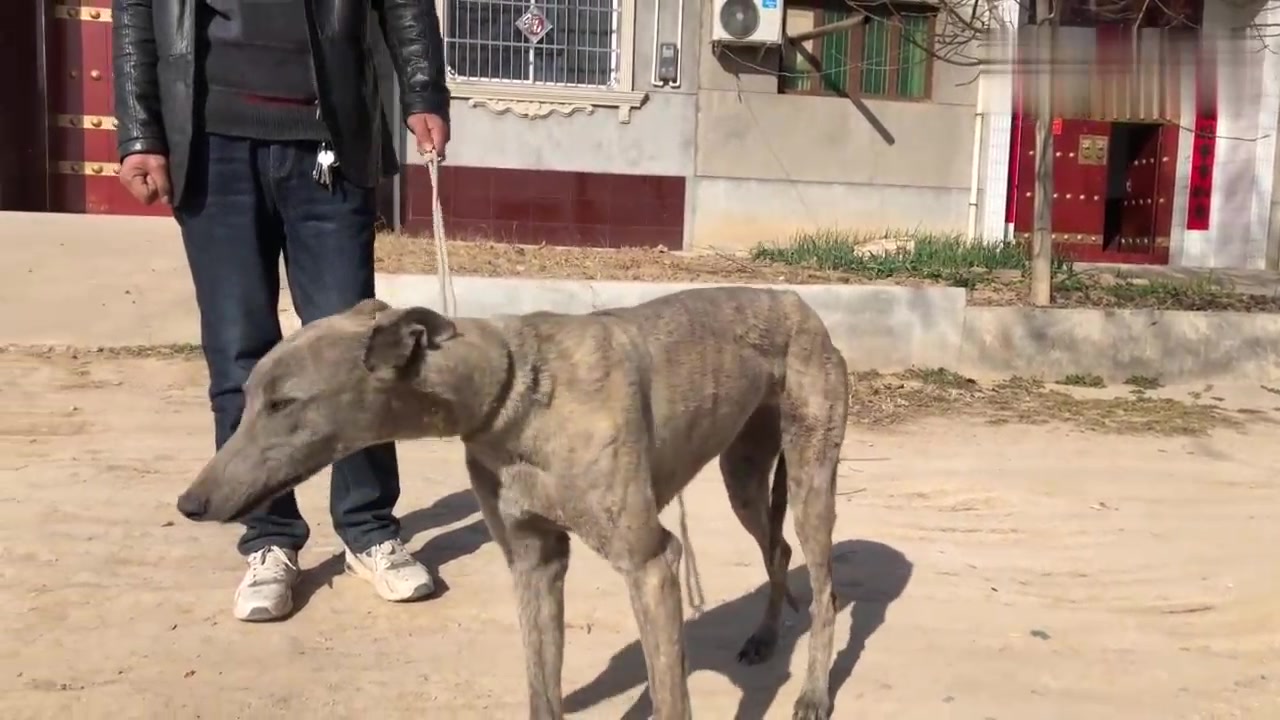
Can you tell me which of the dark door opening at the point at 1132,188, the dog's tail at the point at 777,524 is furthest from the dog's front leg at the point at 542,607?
the dark door opening at the point at 1132,188

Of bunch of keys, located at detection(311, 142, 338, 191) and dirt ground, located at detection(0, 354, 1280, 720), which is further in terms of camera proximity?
bunch of keys, located at detection(311, 142, 338, 191)

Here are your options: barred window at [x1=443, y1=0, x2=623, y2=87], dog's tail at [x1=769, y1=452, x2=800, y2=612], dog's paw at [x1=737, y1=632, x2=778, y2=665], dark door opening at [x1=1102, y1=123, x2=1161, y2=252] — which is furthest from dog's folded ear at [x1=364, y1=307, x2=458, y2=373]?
dark door opening at [x1=1102, y1=123, x2=1161, y2=252]

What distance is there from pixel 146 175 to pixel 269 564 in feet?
3.91

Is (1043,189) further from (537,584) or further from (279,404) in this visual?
(279,404)

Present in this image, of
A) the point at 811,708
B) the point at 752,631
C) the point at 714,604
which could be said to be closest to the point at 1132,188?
the point at 714,604

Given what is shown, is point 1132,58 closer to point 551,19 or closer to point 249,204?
point 249,204

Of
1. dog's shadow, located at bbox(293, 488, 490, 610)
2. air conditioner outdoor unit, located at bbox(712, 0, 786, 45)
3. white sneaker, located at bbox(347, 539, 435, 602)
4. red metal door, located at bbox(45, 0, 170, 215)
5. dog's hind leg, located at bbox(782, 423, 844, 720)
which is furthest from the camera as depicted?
air conditioner outdoor unit, located at bbox(712, 0, 786, 45)

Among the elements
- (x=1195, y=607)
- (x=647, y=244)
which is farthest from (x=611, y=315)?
(x=647, y=244)

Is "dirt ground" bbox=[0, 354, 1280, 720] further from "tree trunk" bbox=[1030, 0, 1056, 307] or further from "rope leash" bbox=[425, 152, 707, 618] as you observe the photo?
"tree trunk" bbox=[1030, 0, 1056, 307]

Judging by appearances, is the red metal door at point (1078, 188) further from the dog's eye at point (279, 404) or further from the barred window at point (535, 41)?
the dog's eye at point (279, 404)

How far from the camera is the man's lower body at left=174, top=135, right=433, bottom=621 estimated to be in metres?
3.27

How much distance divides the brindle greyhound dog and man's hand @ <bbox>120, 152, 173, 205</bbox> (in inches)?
48.7

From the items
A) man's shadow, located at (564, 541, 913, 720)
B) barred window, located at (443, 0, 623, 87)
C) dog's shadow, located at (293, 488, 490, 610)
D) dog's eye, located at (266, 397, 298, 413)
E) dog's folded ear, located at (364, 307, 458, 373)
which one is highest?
barred window, located at (443, 0, 623, 87)

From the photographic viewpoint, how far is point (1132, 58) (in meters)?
5.48
